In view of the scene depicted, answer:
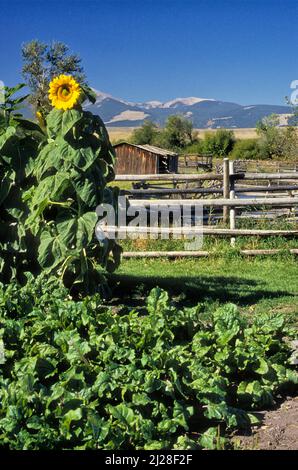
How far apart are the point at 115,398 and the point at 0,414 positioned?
1.95 ft

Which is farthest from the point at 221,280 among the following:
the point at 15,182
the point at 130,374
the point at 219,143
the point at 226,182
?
the point at 219,143

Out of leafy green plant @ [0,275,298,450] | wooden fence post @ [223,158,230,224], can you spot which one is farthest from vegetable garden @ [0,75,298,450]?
wooden fence post @ [223,158,230,224]

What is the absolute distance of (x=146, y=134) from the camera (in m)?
73.4

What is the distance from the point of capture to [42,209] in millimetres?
5676

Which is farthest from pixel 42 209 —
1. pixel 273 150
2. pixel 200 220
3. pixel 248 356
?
pixel 273 150

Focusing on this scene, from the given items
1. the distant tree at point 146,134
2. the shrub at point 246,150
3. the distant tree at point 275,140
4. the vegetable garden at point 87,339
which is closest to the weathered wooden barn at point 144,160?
the distant tree at point 275,140

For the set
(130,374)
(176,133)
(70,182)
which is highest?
(176,133)

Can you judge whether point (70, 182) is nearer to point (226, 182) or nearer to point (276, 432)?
point (276, 432)

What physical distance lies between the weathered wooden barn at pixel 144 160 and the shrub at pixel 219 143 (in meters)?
19.8

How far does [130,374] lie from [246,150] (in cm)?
6351

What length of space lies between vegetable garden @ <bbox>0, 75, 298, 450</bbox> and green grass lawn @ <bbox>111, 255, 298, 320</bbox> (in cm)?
60

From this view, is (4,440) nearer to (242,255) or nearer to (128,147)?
(242,255)

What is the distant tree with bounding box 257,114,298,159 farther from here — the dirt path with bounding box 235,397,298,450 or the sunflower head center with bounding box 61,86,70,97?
the dirt path with bounding box 235,397,298,450

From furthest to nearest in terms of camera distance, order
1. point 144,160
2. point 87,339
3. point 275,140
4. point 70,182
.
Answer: point 275,140 < point 144,160 < point 70,182 < point 87,339
